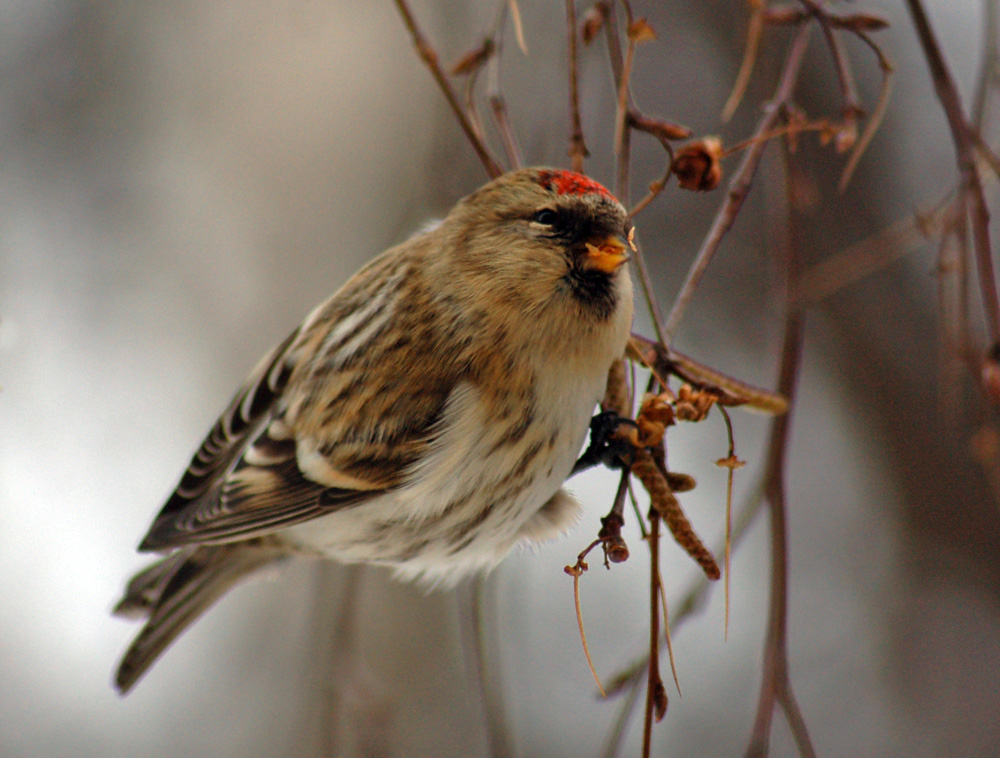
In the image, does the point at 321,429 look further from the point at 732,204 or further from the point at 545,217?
the point at 732,204

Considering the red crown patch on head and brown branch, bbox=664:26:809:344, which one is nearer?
brown branch, bbox=664:26:809:344

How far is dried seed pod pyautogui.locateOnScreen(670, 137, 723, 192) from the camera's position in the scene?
0.94 meters

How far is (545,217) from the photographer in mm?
1133

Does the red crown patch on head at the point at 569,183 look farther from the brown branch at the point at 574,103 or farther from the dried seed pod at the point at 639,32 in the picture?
the dried seed pod at the point at 639,32

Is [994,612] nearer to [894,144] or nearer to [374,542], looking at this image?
[894,144]

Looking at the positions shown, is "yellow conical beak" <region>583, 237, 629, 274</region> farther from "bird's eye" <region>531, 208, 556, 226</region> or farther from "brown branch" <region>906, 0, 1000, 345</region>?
"brown branch" <region>906, 0, 1000, 345</region>

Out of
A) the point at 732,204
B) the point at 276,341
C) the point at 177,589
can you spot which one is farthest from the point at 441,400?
the point at 276,341

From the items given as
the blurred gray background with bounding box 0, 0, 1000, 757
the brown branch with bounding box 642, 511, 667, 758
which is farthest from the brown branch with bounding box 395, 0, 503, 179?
the blurred gray background with bounding box 0, 0, 1000, 757

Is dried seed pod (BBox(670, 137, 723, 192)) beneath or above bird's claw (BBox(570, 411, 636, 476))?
above

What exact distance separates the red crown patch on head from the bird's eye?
1.2 inches

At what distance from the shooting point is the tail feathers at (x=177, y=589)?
153 centimetres

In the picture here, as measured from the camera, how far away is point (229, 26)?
2.60 metres

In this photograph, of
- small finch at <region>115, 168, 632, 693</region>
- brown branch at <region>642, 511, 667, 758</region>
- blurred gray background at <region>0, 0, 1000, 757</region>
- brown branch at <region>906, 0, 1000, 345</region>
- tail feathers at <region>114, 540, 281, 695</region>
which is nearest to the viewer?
brown branch at <region>642, 511, 667, 758</region>

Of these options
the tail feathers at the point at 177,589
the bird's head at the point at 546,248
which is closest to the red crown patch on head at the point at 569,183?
the bird's head at the point at 546,248
